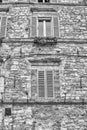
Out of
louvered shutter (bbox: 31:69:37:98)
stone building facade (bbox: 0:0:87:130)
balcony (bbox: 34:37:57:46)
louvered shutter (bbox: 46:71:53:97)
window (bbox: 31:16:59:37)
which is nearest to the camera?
stone building facade (bbox: 0:0:87:130)

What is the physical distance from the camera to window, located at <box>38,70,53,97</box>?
51.0ft

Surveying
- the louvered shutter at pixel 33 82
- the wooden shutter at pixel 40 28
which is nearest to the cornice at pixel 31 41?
the wooden shutter at pixel 40 28

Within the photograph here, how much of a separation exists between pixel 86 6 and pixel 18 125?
8000 millimetres

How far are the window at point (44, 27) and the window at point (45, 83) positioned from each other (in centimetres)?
237

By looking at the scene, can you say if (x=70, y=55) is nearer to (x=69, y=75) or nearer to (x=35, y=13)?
(x=69, y=75)

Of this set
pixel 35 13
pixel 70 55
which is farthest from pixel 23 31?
pixel 70 55

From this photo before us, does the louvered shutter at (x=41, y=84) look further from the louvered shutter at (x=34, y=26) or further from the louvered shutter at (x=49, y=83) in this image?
the louvered shutter at (x=34, y=26)

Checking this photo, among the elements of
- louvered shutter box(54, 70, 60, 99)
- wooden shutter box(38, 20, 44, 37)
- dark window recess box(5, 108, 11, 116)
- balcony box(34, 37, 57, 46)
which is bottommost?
dark window recess box(5, 108, 11, 116)

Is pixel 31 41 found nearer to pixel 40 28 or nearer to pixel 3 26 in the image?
pixel 40 28

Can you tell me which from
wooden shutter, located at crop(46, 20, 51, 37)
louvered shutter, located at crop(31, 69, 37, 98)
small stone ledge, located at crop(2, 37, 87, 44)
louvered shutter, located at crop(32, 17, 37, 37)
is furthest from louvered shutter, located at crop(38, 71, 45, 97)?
wooden shutter, located at crop(46, 20, 51, 37)

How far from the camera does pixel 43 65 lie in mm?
16297

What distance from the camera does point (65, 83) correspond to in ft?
51.5

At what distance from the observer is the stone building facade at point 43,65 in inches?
580

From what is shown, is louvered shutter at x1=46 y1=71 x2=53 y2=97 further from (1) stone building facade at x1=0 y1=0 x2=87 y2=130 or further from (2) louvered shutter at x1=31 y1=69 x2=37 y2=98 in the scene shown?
(2) louvered shutter at x1=31 y1=69 x2=37 y2=98
